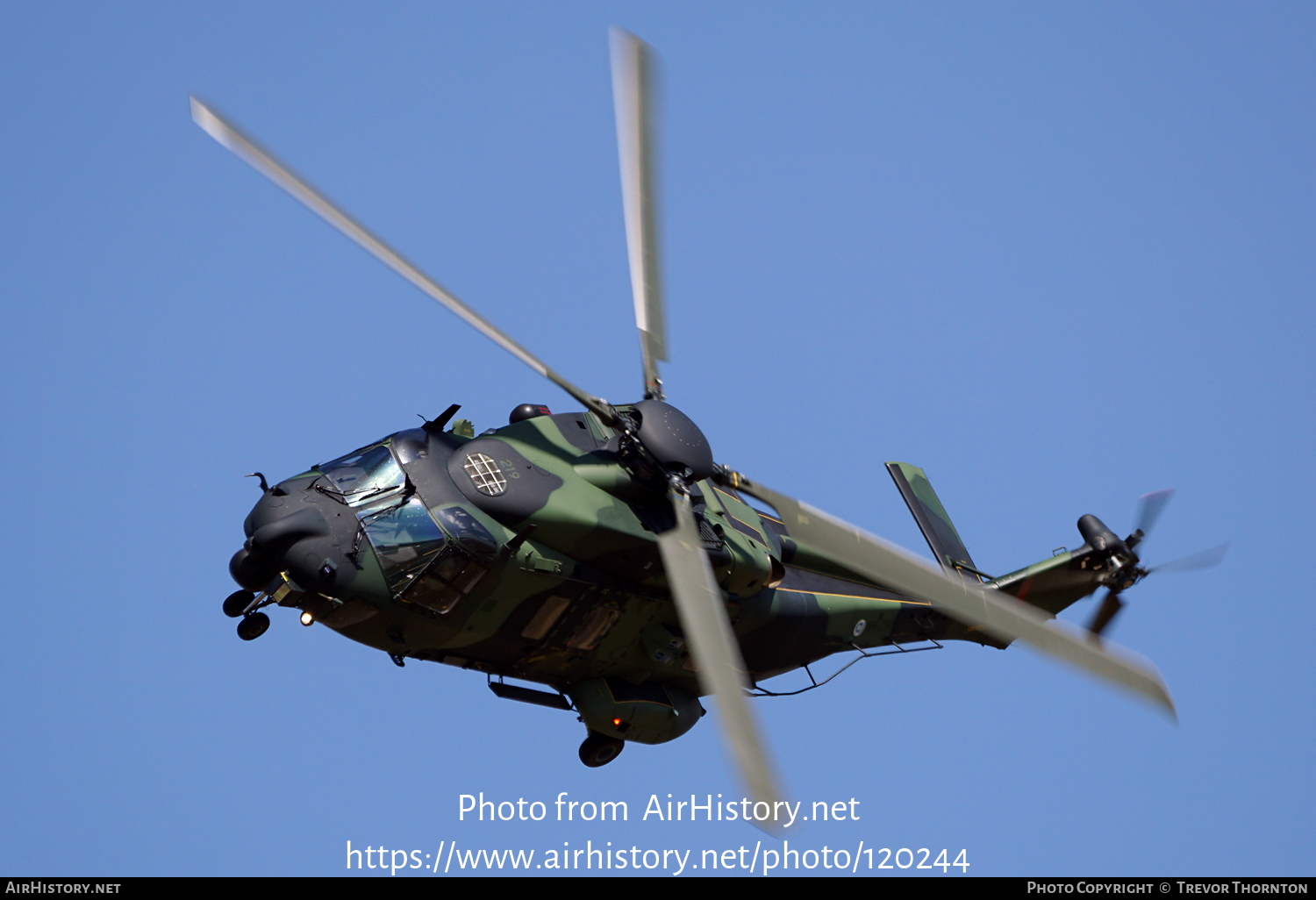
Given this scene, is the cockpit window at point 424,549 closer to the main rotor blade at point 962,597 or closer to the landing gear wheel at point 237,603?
the landing gear wheel at point 237,603

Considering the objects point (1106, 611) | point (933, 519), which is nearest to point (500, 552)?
point (933, 519)

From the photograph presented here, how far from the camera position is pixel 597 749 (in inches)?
817

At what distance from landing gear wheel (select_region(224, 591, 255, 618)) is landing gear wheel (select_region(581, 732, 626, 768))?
5074 millimetres

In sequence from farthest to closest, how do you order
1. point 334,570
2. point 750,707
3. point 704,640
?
point 334,570 → point 704,640 → point 750,707

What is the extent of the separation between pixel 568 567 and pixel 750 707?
5021 millimetres

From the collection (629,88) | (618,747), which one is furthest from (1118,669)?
(629,88)

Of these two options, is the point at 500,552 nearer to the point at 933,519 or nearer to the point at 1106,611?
the point at 933,519

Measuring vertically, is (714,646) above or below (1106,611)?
below

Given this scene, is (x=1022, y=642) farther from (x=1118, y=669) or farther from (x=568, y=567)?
(x=568, y=567)

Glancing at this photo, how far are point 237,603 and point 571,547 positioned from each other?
13.2 feet

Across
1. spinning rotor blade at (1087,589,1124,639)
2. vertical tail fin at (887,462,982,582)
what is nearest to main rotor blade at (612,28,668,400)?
vertical tail fin at (887,462,982,582)

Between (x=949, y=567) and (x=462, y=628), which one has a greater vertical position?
(x=949, y=567)

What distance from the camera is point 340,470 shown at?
18.7 m

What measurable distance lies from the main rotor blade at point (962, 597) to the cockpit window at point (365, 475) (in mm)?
4658
